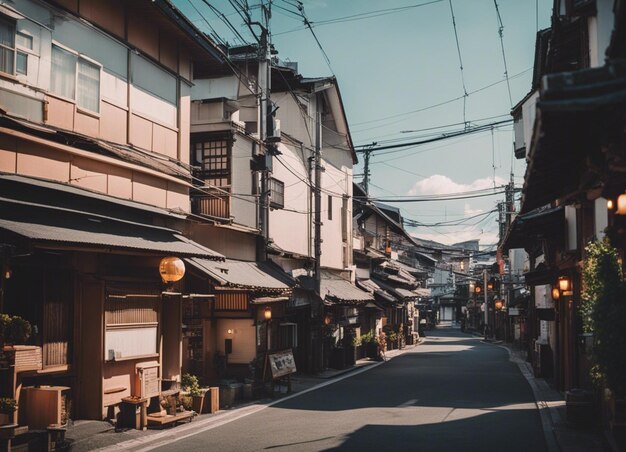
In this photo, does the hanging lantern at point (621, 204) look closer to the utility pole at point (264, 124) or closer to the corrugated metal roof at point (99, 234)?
the corrugated metal roof at point (99, 234)

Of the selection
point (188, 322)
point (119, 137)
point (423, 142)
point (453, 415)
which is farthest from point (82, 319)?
point (423, 142)

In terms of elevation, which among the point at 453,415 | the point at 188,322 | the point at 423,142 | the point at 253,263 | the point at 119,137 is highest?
the point at 423,142

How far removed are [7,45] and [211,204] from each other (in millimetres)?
10481

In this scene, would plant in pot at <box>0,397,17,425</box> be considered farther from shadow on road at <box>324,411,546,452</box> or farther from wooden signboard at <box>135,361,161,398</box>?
shadow on road at <box>324,411,546,452</box>

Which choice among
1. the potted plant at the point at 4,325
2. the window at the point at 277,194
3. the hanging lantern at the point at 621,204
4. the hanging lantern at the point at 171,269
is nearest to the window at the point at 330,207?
the window at the point at 277,194

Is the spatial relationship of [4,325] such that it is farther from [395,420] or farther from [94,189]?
[395,420]

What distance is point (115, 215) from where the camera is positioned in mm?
16578

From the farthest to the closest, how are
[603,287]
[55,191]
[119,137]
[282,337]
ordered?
[282,337]
[119,137]
[55,191]
[603,287]

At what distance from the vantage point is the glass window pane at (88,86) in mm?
15727

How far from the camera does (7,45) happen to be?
43.9 ft

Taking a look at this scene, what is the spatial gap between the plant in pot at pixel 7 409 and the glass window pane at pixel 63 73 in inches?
277

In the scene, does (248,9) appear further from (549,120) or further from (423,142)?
(549,120)

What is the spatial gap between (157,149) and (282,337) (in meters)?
12.7

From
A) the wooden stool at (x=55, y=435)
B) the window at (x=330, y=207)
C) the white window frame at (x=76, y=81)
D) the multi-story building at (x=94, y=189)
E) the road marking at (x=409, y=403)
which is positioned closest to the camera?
the wooden stool at (x=55, y=435)
